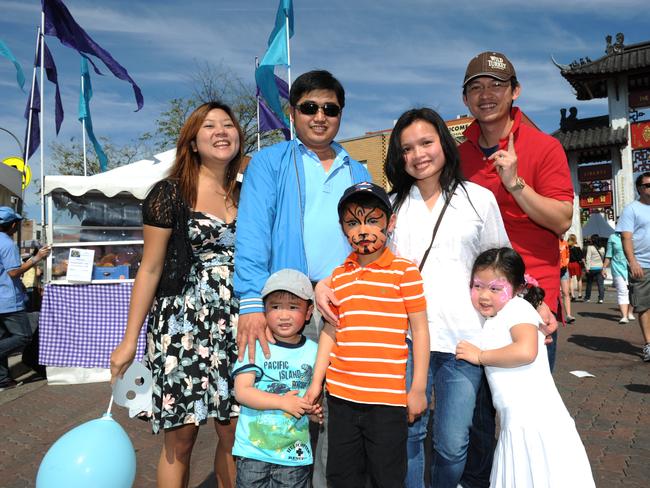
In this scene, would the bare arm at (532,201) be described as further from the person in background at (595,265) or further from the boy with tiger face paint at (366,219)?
the person in background at (595,265)

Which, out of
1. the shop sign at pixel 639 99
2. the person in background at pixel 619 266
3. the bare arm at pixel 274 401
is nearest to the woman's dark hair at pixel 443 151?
the bare arm at pixel 274 401

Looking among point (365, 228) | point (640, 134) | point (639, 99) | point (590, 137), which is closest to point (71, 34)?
point (365, 228)

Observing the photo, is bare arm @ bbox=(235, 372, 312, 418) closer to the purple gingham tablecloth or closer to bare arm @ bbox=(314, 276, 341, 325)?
bare arm @ bbox=(314, 276, 341, 325)

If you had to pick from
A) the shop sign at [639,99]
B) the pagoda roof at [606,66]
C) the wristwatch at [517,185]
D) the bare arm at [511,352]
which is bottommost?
the bare arm at [511,352]

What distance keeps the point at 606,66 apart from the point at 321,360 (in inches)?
916

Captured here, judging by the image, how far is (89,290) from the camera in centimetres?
713

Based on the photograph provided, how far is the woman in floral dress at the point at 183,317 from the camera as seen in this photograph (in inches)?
103

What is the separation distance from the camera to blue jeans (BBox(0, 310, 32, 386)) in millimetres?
6832

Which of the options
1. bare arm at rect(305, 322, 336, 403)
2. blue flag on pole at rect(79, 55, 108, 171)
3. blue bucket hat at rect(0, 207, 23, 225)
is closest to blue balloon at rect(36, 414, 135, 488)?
bare arm at rect(305, 322, 336, 403)

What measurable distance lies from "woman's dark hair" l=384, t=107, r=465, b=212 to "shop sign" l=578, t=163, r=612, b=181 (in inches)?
857

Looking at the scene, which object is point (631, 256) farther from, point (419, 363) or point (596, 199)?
point (596, 199)

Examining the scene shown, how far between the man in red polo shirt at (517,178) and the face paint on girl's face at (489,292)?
34cm

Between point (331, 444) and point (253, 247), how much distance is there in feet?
3.39

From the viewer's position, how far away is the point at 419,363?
90.8 inches
